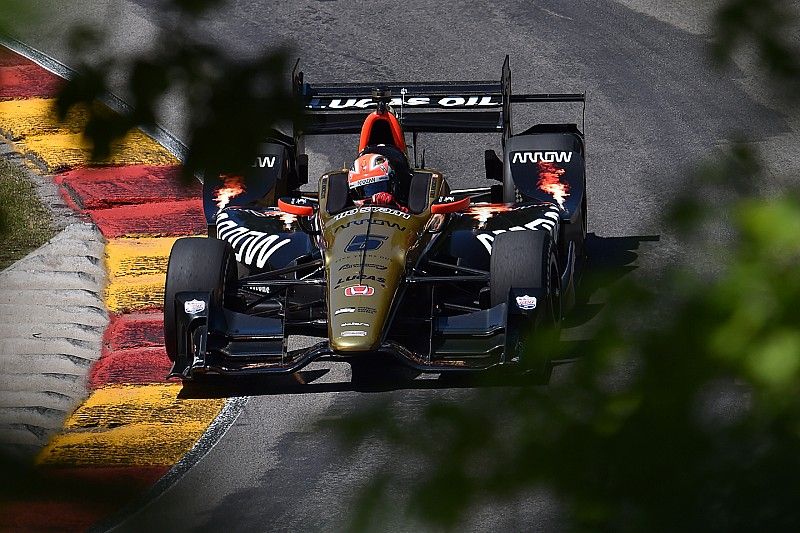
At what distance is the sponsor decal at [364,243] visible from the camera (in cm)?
776

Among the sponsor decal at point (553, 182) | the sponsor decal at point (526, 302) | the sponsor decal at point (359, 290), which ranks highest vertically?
the sponsor decal at point (553, 182)

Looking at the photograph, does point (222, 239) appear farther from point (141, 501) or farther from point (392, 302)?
point (141, 501)

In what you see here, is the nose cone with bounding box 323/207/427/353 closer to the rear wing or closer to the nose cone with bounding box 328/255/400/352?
the nose cone with bounding box 328/255/400/352

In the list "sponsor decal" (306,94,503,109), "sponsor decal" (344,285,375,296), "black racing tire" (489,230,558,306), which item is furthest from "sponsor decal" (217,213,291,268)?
"black racing tire" (489,230,558,306)

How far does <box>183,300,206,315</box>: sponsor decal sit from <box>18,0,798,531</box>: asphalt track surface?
1.95ft

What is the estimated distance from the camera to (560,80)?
1380 centimetres

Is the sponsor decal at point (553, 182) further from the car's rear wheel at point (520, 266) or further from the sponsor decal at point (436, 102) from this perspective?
the car's rear wheel at point (520, 266)

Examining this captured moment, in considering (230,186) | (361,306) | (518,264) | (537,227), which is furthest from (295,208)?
(230,186)

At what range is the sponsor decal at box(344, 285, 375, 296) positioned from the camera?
745 centimetres

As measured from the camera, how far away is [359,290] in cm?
747

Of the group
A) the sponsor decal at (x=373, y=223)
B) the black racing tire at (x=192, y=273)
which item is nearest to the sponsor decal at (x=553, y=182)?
the sponsor decal at (x=373, y=223)

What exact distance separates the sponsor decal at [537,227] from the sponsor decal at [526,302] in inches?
35.5

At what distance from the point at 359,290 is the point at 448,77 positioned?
694 cm

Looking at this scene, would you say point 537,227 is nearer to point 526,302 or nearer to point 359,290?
point 526,302
